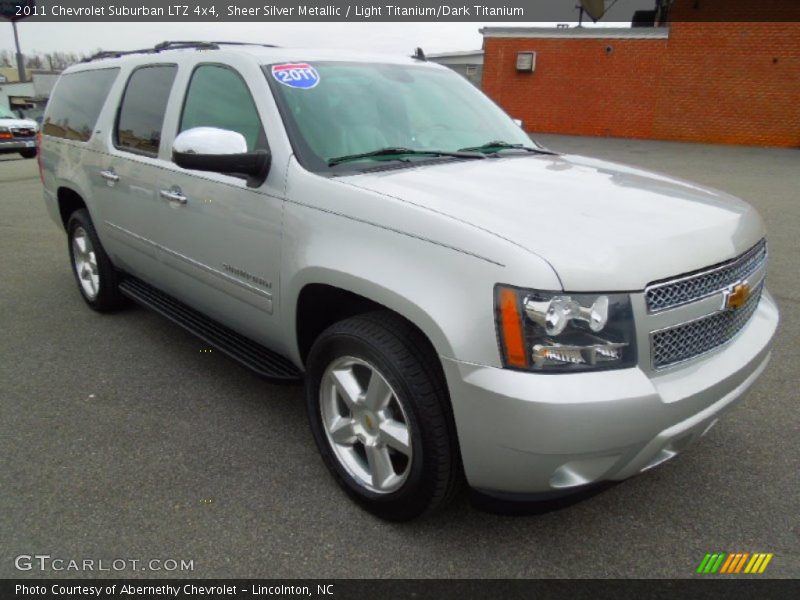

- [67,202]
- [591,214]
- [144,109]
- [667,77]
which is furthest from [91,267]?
[667,77]

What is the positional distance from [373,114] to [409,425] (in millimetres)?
1595

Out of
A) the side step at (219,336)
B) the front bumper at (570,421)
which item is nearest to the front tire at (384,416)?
the front bumper at (570,421)

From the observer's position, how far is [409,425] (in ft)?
7.09

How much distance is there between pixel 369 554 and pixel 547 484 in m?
0.77

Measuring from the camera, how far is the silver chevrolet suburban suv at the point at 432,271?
186cm

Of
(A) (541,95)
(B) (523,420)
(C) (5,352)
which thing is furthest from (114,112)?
(A) (541,95)

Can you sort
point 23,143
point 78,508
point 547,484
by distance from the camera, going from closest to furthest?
1. point 547,484
2. point 78,508
3. point 23,143

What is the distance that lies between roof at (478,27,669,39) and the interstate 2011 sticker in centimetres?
1840

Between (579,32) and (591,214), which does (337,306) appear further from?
(579,32)

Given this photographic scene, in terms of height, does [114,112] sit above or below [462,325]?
above

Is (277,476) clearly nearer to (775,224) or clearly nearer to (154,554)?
(154,554)

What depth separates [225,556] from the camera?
2.28 meters

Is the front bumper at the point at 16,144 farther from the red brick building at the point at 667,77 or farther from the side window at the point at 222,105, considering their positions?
the side window at the point at 222,105

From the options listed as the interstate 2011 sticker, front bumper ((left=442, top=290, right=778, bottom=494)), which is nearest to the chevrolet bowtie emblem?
front bumper ((left=442, top=290, right=778, bottom=494))
